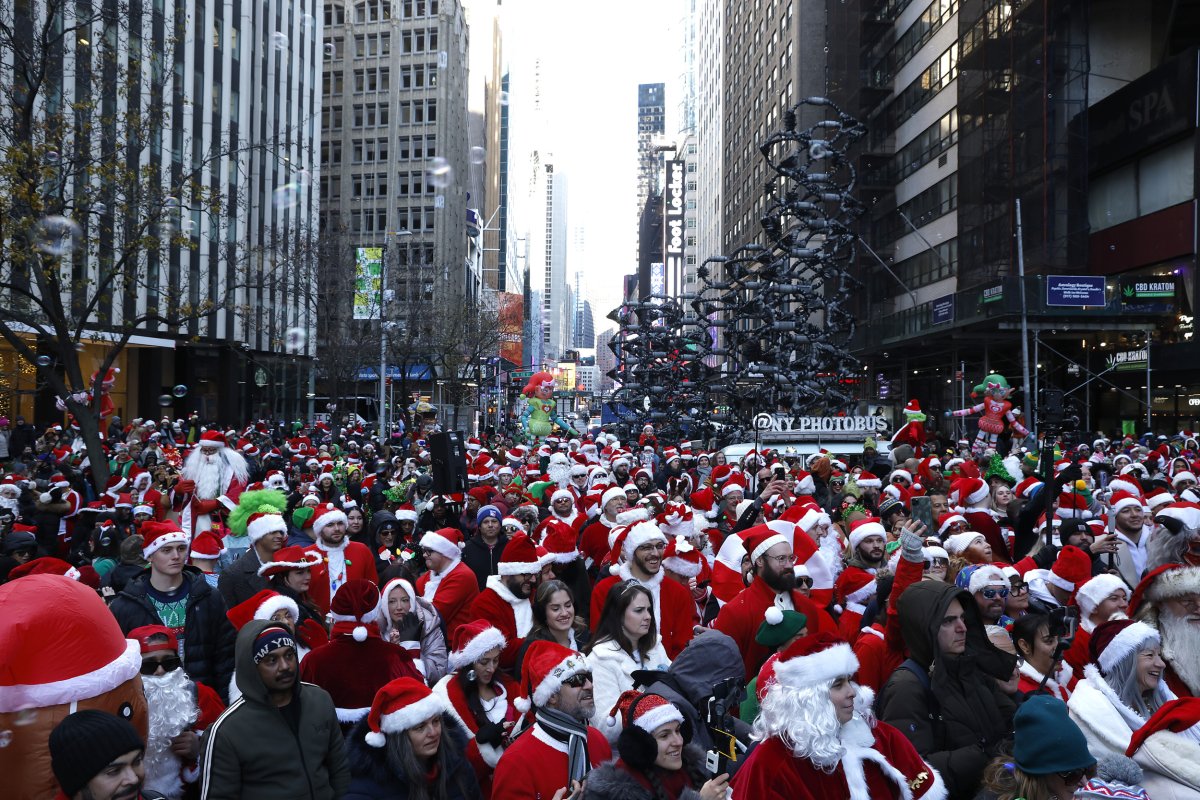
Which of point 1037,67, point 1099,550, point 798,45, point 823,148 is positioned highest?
point 798,45

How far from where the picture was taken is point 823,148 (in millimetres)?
26797

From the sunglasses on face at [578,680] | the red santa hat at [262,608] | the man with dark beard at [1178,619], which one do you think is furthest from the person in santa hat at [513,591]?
the man with dark beard at [1178,619]

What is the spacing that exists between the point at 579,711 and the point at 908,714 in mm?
1374

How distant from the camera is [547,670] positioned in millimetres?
4027

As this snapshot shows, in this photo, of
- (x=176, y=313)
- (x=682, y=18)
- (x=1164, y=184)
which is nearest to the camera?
(x=176, y=313)

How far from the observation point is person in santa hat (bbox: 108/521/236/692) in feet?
18.5

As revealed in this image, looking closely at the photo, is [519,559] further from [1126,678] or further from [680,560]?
[1126,678]

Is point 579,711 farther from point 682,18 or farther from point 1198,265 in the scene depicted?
point 682,18

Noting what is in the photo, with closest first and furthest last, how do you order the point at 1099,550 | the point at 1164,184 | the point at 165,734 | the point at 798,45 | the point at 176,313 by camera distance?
the point at 165,734, the point at 1099,550, the point at 176,313, the point at 1164,184, the point at 798,45

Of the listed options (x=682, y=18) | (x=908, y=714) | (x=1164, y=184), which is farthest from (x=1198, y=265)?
(x=682, y=18)

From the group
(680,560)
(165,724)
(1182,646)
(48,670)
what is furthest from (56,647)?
(1182,646)

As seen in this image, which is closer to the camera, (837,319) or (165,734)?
(165,734)

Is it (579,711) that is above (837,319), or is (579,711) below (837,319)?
below

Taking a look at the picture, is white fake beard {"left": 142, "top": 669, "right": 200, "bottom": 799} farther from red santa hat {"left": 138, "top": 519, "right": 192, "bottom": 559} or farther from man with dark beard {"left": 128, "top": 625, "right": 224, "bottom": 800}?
red santa hat {"left": 138, "top": 519, "right": 192, "bottom": 559}
